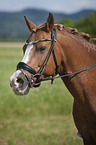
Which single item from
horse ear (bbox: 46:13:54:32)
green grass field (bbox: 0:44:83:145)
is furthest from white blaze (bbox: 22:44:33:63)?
green grass field (bbox: 0:44:83:145)

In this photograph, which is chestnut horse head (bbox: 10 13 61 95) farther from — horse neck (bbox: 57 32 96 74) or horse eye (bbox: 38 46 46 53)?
horse neck (bbox: 57 32 96 74)

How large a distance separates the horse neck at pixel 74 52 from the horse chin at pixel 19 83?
691 millimetres

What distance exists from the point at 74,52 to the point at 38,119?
5869 millimetres

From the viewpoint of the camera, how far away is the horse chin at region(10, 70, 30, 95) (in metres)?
2.80

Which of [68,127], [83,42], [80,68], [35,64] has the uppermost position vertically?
[83,42]

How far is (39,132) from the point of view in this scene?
7070 mm

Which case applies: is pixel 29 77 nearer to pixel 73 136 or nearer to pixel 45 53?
pixel 45 53

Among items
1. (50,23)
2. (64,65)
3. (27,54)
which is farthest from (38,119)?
(50,23)

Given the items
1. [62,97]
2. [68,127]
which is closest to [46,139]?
[68,127]

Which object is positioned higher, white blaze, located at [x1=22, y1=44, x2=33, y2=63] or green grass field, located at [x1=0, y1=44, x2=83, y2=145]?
white blaze, located at [x1=22, y1=44, x2=33, y2=63]

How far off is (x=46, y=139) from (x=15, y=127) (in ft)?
5.40

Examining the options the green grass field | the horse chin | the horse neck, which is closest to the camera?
the horse chin

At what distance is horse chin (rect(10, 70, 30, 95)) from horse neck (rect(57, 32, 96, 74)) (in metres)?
0.69

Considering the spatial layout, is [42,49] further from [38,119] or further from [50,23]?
[38,119]
